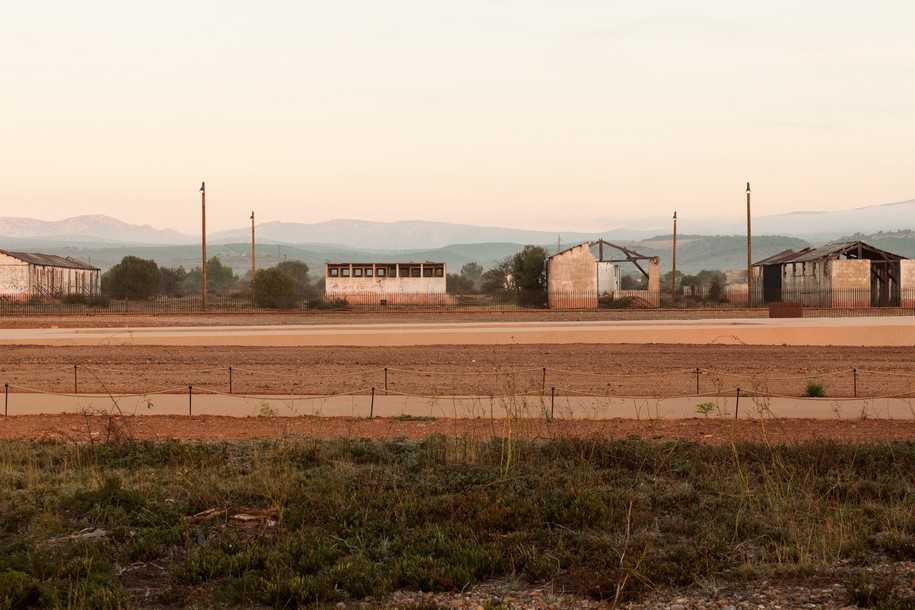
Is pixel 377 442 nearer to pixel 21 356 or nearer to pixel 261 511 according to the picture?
pixel 261 511

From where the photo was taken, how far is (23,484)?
10039 mm

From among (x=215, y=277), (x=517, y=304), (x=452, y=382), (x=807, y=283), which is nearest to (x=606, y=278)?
(x=517, y=304)

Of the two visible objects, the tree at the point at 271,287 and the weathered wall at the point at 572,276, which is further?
the weathered wall at the point at 572,276

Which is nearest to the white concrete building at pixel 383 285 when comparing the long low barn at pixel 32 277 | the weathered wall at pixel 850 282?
the long low barn at pixel 32 277

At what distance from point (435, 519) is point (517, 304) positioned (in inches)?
2165

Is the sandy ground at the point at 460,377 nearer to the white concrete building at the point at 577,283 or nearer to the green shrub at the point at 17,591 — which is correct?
the green shrub at the point at 17,591

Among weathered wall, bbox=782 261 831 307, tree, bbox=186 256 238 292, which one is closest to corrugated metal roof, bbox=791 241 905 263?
weathered wall, bbox=782 261 831 307

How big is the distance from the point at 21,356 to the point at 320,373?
1059cm

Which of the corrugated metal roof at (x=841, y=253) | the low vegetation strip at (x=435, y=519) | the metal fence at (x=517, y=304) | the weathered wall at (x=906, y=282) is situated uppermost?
the corrugated metal roof at (x=841, y=253)

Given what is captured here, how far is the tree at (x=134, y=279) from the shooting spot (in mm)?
77812

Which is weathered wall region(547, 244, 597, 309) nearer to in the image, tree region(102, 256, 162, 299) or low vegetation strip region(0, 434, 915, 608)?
tree region(102, 256, 162, 299)

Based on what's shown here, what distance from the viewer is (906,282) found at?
5706 cm

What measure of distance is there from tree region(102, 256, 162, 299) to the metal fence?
1045cm

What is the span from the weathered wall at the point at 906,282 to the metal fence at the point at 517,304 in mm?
64
